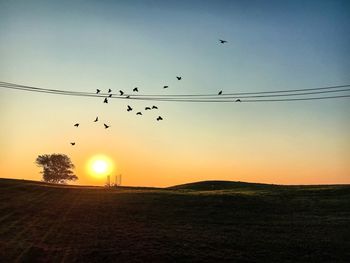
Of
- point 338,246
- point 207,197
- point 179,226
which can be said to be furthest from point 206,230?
point 207,197

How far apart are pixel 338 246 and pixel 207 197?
21.5 meters

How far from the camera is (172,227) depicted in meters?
41.8

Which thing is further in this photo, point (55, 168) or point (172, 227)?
point (55, 168)

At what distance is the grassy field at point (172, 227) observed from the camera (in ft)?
112

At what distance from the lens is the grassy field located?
3403cm

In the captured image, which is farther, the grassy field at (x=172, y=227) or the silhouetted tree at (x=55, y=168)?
the silhouetted tree at (x=55, y=168)

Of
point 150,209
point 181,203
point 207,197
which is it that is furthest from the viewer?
point 207,197

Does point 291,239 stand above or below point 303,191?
below

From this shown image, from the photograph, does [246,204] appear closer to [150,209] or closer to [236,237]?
[150,209]

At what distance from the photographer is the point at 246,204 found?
54094mm

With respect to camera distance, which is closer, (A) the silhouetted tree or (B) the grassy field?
(B) the grassy field

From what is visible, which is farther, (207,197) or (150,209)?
(207,197)

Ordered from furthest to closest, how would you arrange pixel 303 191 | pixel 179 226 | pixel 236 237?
pixel 303 191 < pixel 179 226 < pixel 236 237

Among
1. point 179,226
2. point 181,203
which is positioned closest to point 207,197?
point 181,203
